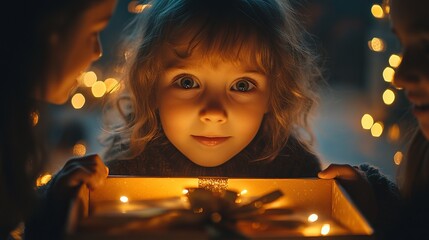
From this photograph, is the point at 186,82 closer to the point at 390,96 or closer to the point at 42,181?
the point at 42,181

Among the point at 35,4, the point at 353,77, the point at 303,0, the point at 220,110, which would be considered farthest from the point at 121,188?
the point at 353,77

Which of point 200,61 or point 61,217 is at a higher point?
point 200,61

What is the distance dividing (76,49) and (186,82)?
1.15ft

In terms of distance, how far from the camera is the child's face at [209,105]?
1.16 metres

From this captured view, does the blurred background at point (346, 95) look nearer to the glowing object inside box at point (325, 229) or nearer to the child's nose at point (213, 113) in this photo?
the child's nose at point (213, 113)

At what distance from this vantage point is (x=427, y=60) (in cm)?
87

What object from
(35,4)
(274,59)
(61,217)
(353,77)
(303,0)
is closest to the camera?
(35,4)

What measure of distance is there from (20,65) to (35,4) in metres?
0.09

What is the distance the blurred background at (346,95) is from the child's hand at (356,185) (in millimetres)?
688

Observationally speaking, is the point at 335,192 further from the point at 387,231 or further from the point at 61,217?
the point at 61,217

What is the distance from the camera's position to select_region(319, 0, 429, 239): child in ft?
2.86

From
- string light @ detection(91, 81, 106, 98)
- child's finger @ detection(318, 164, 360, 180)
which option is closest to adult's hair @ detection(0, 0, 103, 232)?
child's finger @ detection(318, 164, 360, 180)

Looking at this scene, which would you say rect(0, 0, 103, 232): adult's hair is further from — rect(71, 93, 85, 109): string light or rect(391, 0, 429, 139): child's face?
rect(71, 93, 85, 109): string light

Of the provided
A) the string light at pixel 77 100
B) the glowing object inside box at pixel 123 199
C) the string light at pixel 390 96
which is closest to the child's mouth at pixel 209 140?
the glowing object inside box at pixel 123 199
